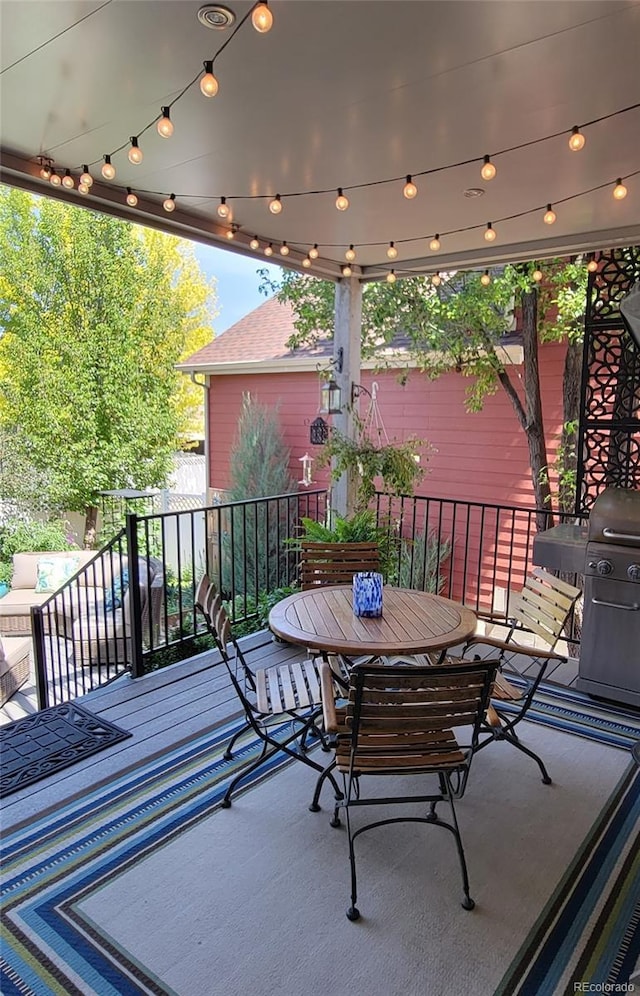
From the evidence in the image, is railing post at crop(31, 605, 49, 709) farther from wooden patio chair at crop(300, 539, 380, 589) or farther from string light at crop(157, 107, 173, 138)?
string light at crop(157, 107, 173, 138)

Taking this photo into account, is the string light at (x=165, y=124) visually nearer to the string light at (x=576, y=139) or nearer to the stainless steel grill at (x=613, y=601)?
the string light at (x=576, y=139)

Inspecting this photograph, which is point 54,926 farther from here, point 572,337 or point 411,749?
point 572,337

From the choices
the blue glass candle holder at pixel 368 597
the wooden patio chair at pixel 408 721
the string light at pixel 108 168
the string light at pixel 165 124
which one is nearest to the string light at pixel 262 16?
the string light at pixel 165 124

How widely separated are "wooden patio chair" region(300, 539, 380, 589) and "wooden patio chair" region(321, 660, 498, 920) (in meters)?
1.68

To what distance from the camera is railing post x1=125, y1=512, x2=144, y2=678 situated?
3639mm

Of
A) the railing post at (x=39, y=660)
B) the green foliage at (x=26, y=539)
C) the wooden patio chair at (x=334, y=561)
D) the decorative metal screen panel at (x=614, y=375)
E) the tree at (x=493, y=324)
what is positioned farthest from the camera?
the green foliage at (x=26, y=539)

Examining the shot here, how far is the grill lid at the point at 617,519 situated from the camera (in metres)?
3.36

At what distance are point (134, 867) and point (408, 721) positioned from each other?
1.13 meters

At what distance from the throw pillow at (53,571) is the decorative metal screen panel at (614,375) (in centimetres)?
675

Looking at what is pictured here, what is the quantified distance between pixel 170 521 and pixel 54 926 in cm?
866

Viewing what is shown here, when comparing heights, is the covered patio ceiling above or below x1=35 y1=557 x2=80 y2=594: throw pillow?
above

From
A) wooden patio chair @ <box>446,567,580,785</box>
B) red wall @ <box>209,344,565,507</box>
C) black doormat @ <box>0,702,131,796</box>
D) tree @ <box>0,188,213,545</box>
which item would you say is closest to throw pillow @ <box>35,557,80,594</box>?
tree @ <box>0,188,213,545</box>

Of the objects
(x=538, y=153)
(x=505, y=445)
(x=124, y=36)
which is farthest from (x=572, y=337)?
(x=124, y=36)

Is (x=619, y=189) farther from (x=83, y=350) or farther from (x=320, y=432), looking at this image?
(x=83, y=350)
